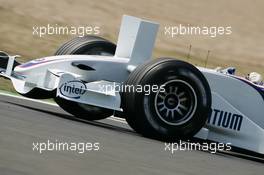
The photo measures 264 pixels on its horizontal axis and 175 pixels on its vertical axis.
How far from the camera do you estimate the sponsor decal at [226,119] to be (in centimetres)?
947

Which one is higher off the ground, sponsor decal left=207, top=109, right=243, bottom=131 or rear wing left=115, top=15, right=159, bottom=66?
rear wing left=115, top=15, right=159, bottom=66

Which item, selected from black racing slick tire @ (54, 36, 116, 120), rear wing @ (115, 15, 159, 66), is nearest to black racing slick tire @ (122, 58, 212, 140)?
rear wing @ (115, 15, 159, 66)

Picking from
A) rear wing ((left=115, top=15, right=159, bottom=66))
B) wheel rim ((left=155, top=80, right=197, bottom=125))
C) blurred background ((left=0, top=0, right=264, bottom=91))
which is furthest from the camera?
A: blurred background ((left=0, top=0, right=264, bottom=91))

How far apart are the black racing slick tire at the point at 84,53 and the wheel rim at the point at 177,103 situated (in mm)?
1724

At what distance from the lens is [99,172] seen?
6051mm

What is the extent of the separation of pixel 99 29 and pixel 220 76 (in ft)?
62.2

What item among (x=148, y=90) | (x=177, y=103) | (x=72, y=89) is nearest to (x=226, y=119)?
(x=177, y=103)

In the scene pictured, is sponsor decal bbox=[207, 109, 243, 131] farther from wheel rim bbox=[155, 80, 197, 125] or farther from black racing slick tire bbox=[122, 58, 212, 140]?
wheel rim bbox=[155, 80, 197, 125]

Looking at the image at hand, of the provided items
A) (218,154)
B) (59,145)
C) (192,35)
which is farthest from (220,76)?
(192,35)

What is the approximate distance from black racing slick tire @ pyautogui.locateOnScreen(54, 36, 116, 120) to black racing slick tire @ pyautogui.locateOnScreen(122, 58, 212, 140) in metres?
1.62

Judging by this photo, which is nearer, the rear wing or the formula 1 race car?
the formula 1 race car

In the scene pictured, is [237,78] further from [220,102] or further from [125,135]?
[125,135]

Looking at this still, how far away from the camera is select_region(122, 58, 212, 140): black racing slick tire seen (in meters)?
8.91

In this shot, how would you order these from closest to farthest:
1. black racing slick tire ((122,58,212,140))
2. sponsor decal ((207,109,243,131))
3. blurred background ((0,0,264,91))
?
black racing slick tire ((122,58,212,140))
sponsor decal ((207,109,243,131))
blurred background ((0,0,264,91))
